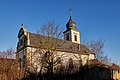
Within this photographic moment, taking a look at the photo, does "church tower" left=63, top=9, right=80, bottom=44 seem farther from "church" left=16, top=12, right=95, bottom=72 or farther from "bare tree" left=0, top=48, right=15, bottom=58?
"bare tree" left=0, top=48, right=15, bottom=58

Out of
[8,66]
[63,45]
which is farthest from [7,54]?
A: [63,45]

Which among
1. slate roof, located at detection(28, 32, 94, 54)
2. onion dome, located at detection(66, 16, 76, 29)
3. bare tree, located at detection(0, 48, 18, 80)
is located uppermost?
onion dome, located at detection(66, 16, 76, 29)

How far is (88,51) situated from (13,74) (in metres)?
29.4

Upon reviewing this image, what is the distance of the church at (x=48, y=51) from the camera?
97.4 ft

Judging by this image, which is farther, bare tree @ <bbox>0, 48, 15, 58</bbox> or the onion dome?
the onion dome

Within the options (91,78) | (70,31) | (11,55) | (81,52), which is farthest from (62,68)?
(70,31)

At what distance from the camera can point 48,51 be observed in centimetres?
2881

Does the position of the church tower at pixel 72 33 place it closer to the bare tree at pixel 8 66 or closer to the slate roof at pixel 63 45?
the slate roof at pixel 63 45

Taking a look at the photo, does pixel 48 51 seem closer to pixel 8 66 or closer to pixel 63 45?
pixel 8 66

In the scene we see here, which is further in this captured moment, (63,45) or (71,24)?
(71,24)

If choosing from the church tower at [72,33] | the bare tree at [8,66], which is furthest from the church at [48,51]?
the bare tree at [8,66]

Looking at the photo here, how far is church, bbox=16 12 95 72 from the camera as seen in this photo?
29688 mm

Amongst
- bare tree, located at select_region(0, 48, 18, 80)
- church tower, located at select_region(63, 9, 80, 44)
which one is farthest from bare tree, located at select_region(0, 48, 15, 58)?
church tower, located at select_region(63, 9, 80, 44)

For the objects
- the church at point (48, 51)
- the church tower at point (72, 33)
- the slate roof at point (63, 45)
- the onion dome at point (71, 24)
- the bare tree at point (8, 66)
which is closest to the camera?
the bare tree at point (8, 66)
